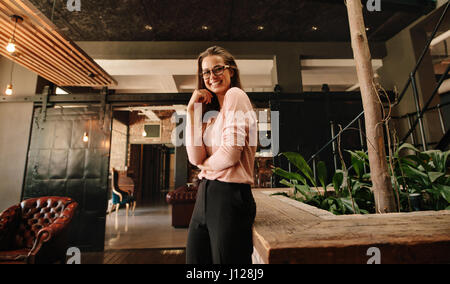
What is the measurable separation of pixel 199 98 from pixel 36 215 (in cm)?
342

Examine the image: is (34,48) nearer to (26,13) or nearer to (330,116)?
(26,13)

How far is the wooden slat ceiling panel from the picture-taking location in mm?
2516

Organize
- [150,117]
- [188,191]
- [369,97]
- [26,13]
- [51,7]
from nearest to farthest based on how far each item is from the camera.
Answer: [369,97] → [26,13] → [51,7] → [188,191] → [150,117]

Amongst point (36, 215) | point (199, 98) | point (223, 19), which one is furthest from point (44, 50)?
point (199, 98)

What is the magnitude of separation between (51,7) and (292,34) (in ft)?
14.2

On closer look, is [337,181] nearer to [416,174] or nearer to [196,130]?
[416,174]

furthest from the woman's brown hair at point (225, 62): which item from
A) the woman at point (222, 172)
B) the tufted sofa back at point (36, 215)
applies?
the tufted sofa back at point (36, 215)

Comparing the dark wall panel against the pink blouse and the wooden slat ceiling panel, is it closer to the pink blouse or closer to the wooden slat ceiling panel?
the wooden slat ceiling panel

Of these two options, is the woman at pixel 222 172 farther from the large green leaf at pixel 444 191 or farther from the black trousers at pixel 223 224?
the large green leaf at pixel 444 191

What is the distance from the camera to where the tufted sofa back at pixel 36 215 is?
8.95ft

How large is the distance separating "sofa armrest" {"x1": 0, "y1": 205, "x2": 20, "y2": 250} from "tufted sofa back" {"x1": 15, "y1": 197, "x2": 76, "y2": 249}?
0.06 m

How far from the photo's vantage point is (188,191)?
533 centimetres

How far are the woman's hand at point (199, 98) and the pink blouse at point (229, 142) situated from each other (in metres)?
0.07
